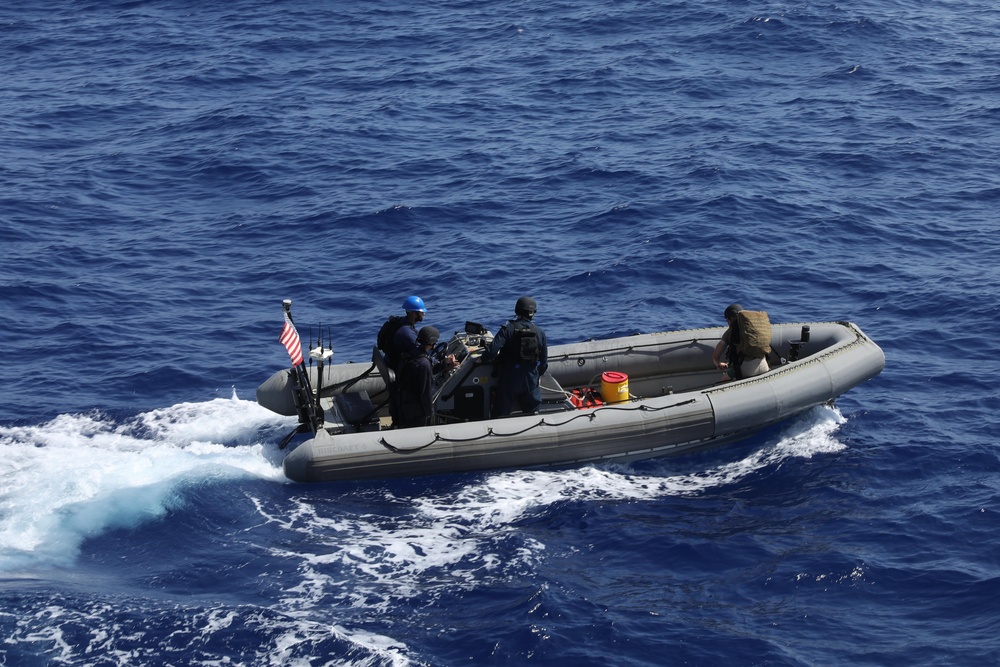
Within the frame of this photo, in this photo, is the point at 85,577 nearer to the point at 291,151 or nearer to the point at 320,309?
the point at 320,309

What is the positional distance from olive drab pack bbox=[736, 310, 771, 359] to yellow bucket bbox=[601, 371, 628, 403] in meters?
1.39

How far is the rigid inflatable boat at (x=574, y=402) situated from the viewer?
12.7 metres

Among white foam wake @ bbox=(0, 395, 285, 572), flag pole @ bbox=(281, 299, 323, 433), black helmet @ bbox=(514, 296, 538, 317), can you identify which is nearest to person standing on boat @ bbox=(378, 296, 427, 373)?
flag pole @ bbox=(281, 299, 323, 433)

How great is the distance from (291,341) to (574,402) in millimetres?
3304

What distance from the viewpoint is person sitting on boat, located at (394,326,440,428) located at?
12906 mm

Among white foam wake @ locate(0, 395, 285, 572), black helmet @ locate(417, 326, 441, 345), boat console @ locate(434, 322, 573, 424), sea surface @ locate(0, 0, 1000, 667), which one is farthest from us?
boat console @ locate(434, 322, 573, 424)

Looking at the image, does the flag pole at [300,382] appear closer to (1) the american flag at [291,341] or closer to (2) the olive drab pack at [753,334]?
(1) the american flag at [291,341]

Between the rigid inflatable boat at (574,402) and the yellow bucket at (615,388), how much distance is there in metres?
0.01

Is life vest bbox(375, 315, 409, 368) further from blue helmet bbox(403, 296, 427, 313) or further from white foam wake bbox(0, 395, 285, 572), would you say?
A: white foam wake bbox(0, 395, 285, 572)

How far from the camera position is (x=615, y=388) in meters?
14.0

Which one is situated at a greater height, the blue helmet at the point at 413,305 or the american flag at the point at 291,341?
the blue helmet at the point at 413,305

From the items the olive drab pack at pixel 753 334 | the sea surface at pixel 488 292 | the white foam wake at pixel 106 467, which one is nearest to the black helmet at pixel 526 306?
the sea surface at pixel 488 292

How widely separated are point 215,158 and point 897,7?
59.3 ft

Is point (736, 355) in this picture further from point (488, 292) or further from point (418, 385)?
point (488, 292)
